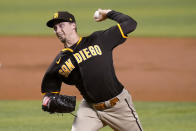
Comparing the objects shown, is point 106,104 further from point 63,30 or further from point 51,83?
point 63,30

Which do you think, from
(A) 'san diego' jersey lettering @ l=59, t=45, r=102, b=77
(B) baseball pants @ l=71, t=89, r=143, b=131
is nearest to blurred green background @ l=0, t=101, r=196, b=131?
(B) baseball pants @ l=71, t=89, r=143, b=131

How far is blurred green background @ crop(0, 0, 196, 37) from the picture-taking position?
1794 centimetres

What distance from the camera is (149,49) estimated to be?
14.7 m

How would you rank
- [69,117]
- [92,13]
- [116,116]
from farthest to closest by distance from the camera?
[92,13] < [69,117] < [116,116]

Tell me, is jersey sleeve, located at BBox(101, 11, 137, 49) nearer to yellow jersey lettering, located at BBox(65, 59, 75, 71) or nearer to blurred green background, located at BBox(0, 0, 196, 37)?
yellow jersey lettering, located at BBox(65, 59, 75, 71)

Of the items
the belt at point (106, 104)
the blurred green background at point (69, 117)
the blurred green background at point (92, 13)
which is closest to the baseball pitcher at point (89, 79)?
the belt at point (106, 104)

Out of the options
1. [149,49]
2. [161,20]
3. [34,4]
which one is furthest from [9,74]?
[34,4]

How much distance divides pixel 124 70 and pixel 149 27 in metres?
6.10

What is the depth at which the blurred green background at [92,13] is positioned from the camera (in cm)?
1794

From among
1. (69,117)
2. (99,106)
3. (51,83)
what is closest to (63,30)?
(51,83)

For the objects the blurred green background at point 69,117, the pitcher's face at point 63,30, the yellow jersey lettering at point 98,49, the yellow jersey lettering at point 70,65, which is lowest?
the blurred green background at point 69,117

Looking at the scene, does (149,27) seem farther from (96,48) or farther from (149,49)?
(96,48)

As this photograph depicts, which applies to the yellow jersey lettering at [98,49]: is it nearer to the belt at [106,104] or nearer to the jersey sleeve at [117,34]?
the jersey sleeve at [117,34]

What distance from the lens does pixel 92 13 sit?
21109 millimetres
